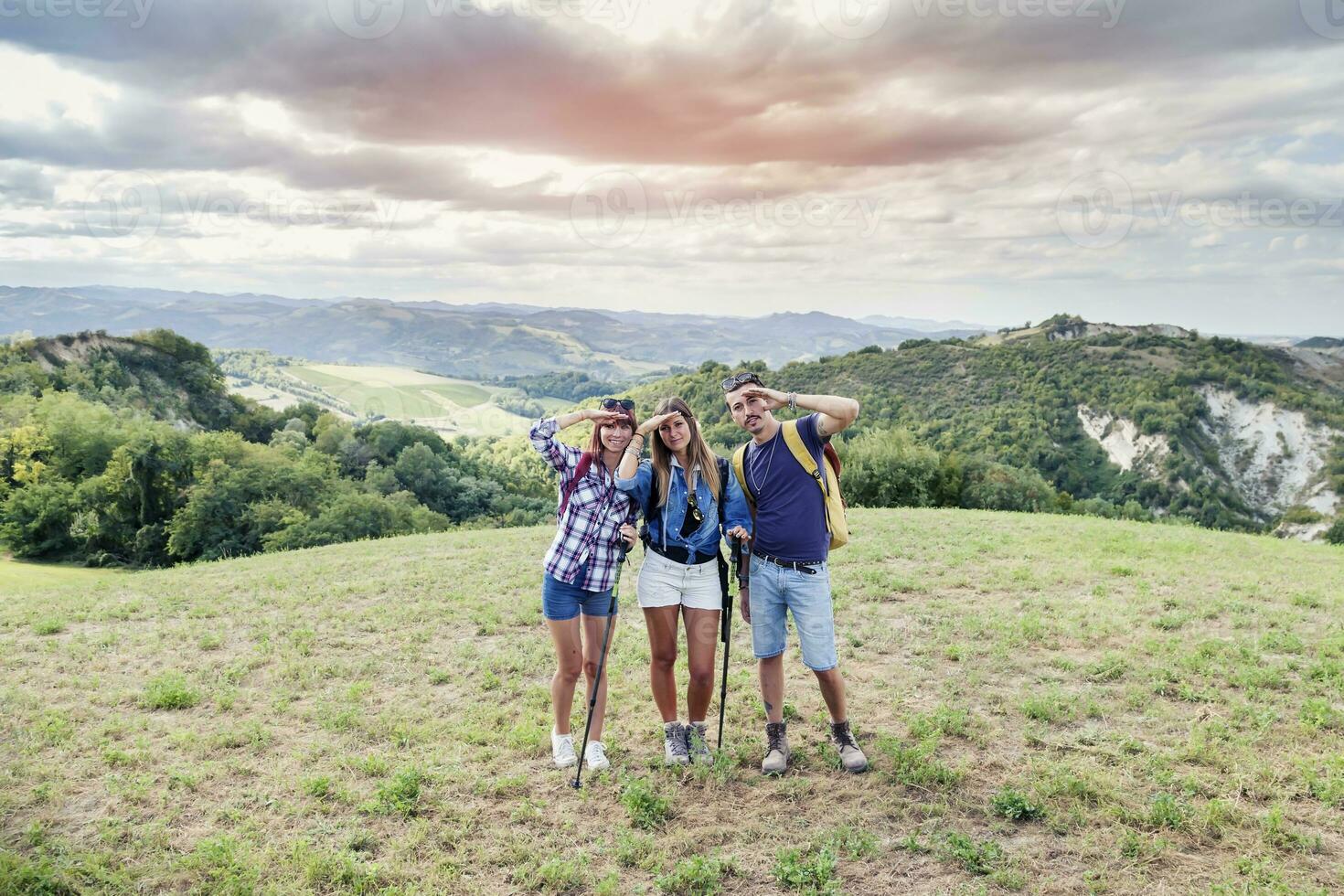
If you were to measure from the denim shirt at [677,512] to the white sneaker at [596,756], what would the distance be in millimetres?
1927

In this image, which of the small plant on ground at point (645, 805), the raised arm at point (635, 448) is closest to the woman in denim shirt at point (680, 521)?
the raised arm at point (635, 448)

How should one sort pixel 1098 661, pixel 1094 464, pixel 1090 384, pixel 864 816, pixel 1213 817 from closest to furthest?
pixel 1213 817 < pixel 864 816 < pixel 1098 661 < pixel 1094 464 < pixel 1090 384

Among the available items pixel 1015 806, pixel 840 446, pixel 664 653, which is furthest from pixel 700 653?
pixel 840 446

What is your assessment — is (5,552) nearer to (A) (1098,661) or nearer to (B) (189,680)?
(B) (189,680)

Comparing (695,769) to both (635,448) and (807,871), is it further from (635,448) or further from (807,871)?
(635,448)

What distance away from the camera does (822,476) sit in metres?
5.46

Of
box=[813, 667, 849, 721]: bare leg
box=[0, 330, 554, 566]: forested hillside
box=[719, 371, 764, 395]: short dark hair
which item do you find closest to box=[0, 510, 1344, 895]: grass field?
box=[813, 667, 849, 721]: bare leg

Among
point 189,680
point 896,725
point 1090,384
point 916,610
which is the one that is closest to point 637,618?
point 916,610

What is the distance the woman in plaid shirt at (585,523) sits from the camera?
5469 millimetres

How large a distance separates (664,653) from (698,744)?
1.00 metres

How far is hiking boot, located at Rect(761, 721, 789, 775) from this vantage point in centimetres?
576

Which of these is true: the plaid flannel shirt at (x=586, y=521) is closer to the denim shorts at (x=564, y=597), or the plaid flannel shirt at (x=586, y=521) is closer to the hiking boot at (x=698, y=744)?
the denim shorts at (x=564, y=597)

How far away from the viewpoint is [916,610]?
1009 cm

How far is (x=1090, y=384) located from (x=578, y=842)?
10009 cm
